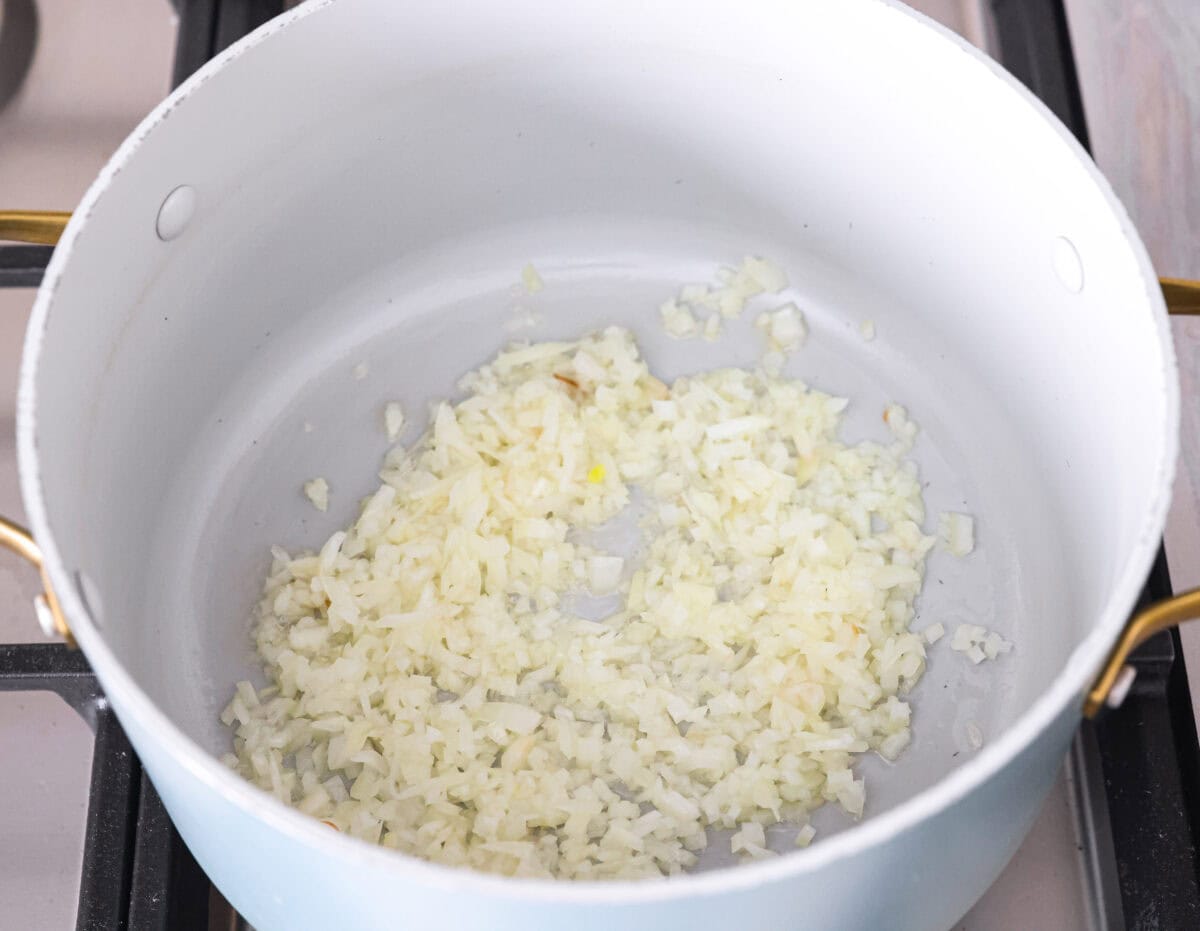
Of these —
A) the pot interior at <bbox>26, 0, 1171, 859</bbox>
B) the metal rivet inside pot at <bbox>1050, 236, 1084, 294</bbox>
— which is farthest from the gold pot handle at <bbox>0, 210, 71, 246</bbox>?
the metal rivet inside pot at <bbox>1050, 236, 1084, 294</bbox>

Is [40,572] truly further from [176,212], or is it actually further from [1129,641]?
[1129,641]

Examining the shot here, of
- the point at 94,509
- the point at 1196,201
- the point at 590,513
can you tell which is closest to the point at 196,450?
the point at 94,509

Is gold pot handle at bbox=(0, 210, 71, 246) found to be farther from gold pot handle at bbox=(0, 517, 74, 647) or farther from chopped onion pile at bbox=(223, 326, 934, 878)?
chopped onion pile at bbox=(223, 326, 934, 878)

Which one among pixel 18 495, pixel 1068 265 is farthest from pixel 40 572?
pixel 1068 265

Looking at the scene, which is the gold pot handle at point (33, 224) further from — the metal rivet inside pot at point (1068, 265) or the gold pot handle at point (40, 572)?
the metal rivet inside pot at point (1068, 265)

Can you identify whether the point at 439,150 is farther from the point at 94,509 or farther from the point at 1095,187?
the point at 1095,187
